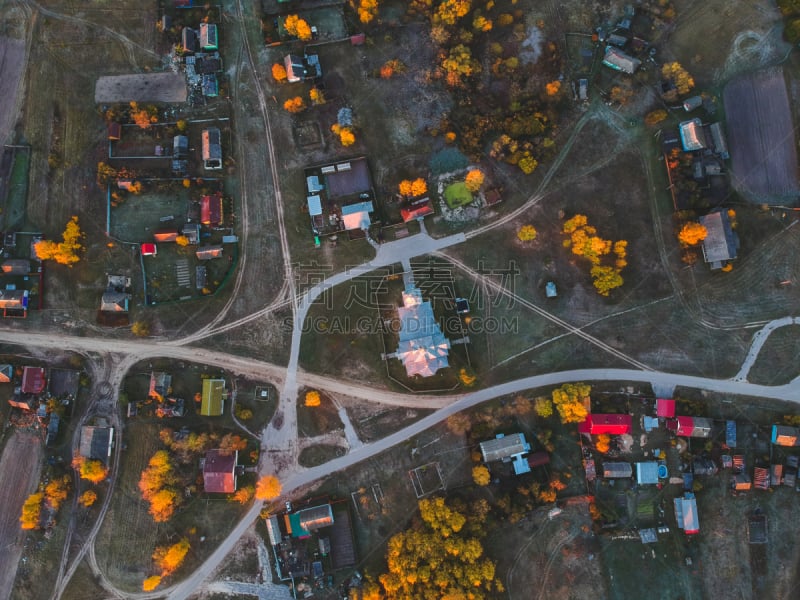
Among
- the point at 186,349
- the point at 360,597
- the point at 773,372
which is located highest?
the point at 186,349

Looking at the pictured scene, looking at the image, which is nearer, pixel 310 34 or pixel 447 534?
pixel 447 534

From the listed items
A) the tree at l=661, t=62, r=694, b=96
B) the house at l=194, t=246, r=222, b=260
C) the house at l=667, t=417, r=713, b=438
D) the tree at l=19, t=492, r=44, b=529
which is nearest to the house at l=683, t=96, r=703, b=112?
the tree at l=661, t=62, r=694, b=96

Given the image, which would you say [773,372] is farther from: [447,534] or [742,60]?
[447,534]

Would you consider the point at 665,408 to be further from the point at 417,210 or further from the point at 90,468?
the point at 90,468

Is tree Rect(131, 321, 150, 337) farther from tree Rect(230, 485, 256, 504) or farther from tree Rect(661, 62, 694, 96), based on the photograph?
tree Rect(661, 62, 694, 96)

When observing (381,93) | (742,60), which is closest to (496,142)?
(381,93)

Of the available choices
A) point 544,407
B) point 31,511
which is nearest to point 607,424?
point 544,407

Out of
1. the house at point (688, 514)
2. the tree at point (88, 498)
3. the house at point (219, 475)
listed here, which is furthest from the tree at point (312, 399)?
the house at point (688, 514)
